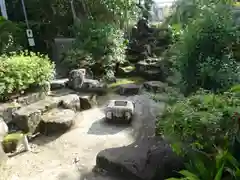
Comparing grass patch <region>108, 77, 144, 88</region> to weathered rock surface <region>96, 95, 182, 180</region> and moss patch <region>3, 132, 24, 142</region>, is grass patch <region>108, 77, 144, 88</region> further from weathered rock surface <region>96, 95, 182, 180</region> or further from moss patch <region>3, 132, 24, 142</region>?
weathered rock surface <region>96, 95, 182, 180</region>

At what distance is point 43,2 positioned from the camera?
32.6 ft

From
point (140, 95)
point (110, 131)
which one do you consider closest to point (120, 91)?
point (140, 95)

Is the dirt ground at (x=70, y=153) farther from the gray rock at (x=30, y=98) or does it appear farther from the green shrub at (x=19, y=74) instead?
the green shrub at (x=19, y=74)

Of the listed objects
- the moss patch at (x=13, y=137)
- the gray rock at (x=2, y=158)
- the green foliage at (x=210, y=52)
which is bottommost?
the gray rock at (x=2, y=158)

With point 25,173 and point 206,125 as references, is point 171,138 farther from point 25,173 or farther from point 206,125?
point 25,173

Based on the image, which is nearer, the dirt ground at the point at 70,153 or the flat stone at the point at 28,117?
the dirt ground at the point at 70,153

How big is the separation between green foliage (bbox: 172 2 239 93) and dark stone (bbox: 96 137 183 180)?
4.21 feet

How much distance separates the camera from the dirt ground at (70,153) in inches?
150

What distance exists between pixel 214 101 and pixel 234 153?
22.7 inches

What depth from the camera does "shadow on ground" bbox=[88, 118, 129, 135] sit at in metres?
5.08

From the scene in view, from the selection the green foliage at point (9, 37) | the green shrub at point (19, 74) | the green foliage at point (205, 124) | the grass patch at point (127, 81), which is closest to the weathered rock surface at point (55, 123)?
the green shrub at point (19, 74)

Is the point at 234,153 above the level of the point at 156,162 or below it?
above

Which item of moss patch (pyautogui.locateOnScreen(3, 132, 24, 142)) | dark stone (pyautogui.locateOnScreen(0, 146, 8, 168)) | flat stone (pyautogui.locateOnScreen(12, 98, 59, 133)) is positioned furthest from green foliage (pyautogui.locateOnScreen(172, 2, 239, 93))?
dark stone (pyautogui.locateOnScreen(0, 146, 8, 168))

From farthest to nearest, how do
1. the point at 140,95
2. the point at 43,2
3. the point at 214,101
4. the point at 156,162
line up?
1. the point at 43,2
2. the point at 140,95
3. the point at 156,162
4. the point at 214,101
